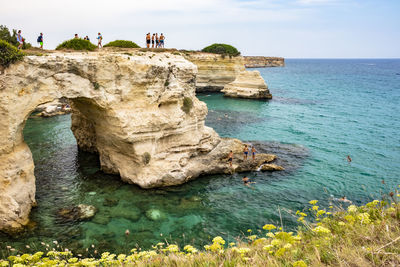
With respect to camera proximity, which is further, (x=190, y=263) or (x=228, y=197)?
(x=228, y=197)

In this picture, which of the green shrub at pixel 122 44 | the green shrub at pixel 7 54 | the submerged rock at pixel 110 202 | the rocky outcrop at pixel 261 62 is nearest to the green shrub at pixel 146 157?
the submerged rock at pixel 110 202

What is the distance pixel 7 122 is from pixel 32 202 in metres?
4.55

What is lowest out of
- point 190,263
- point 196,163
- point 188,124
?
point 196,163

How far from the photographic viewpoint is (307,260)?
5.90m

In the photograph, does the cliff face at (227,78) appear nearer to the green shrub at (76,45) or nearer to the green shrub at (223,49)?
the green shrub at (223,49)

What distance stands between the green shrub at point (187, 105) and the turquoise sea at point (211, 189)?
4939 millimetres

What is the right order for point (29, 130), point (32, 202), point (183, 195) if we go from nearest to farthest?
point (32, 202)
point (183, 195)
point (29, 130)

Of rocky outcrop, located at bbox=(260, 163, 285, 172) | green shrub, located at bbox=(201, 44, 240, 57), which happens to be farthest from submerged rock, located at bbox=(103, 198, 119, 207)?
green shrub, located at bbox=(201, 44, 240, 57)

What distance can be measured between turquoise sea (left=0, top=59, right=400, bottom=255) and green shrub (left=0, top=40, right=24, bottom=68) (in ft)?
24.5

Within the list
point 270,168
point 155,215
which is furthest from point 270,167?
point 155,215

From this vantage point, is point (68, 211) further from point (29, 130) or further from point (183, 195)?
point (29, 130)

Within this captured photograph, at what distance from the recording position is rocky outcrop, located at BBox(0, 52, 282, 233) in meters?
12.5

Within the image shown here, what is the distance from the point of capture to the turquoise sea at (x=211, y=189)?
1285cm

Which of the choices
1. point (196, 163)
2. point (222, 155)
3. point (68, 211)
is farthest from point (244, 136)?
point (68, 211)
